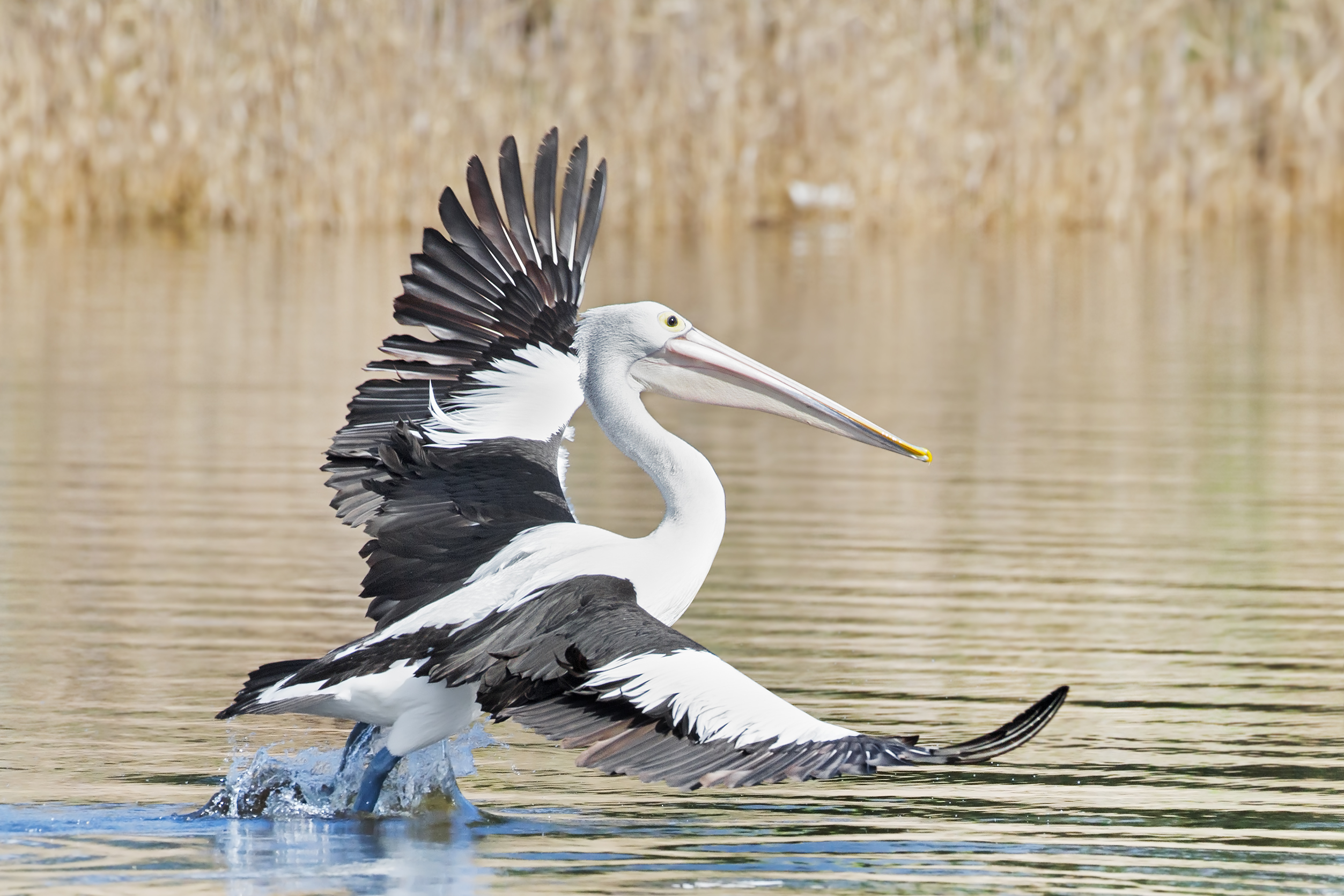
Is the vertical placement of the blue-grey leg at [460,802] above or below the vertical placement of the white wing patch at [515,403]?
below

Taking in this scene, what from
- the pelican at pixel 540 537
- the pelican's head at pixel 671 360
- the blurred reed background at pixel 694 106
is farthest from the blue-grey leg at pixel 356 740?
the blurred reed background at pixel 694 106

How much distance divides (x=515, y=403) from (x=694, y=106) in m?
13.8

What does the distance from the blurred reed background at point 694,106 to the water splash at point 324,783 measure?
42.7 feet

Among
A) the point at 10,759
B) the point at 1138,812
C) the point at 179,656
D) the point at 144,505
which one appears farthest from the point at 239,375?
the point at 1138,812

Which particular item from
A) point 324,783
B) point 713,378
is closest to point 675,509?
point 713,378

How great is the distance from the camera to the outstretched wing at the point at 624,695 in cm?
409

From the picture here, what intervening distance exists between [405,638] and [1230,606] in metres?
3.32

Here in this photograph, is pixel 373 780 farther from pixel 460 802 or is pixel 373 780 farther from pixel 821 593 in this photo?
pixel 821 593

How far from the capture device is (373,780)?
518 cm

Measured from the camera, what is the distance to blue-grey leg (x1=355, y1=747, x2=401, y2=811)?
5.15 m

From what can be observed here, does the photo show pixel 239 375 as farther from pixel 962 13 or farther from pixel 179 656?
pixel 962 13

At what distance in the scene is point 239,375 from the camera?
1199 cm

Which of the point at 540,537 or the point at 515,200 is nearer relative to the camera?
the point at 540,537

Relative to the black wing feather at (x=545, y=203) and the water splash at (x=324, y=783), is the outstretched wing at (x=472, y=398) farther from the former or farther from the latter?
the water splash at (x=324, y=783)
